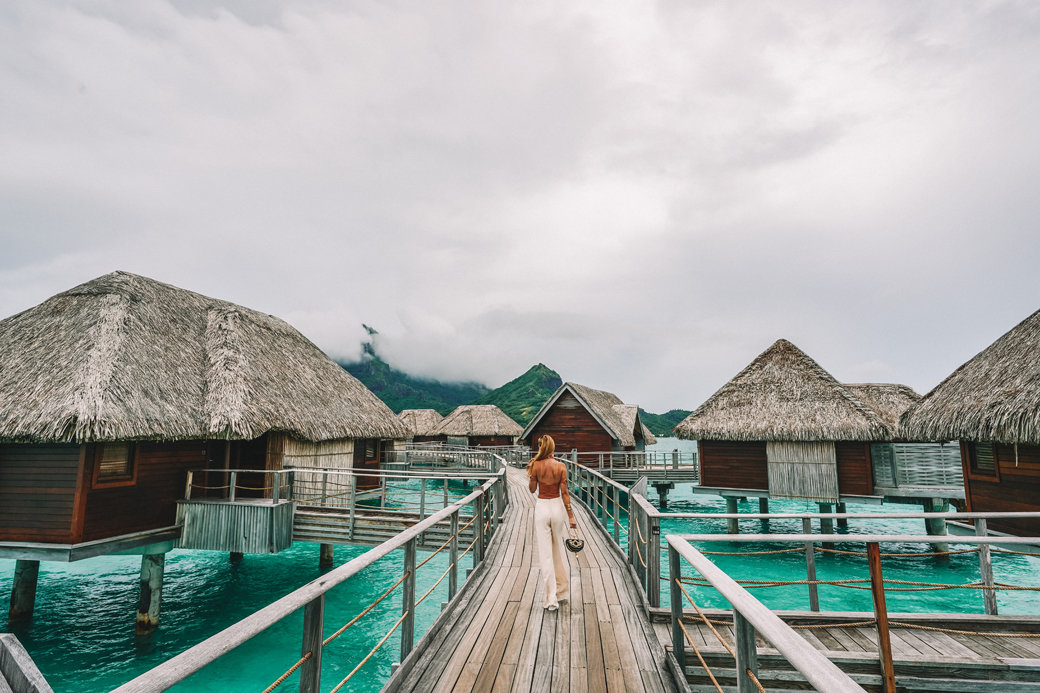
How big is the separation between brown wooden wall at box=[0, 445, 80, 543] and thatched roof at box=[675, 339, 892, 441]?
64.3ft

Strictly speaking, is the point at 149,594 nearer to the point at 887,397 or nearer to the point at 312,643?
the point at 312,643

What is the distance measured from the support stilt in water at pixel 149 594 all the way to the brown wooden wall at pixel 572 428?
63.5ft

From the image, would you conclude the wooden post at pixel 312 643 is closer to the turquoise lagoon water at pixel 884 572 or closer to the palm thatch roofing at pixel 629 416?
the turquoise lagoon water at pixel 884 572

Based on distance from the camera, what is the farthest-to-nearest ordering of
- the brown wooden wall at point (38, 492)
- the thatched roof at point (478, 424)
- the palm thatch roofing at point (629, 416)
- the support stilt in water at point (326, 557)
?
the thatched roof at point (478, 424) → the palm thatch roofing at point (629, 416) → the support stilt in water at point (326, 557) → the brown wooden wall at point (38, 492)

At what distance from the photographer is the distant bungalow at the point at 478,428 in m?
45.3

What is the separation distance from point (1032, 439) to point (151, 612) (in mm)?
19886

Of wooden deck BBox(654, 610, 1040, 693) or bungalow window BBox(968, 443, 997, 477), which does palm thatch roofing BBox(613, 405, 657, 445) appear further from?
wooden deck BBox(654, 610, 1040, 693)

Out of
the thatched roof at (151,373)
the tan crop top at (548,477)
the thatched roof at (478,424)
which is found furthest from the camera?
the thatched roof at (478,424)

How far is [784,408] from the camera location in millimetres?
19375

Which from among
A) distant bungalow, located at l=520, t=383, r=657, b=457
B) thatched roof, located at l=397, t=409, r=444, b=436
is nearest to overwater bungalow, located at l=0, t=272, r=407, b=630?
distant bungalow, located at l=520, t=383, r=657, b=457

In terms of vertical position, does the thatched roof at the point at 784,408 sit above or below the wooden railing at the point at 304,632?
above

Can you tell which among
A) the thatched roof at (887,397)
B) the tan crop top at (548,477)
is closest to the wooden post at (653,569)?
the tan crop top at (548,477)

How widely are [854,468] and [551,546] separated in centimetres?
1786

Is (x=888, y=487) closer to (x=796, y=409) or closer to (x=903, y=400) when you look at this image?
(x=796, y=409)
